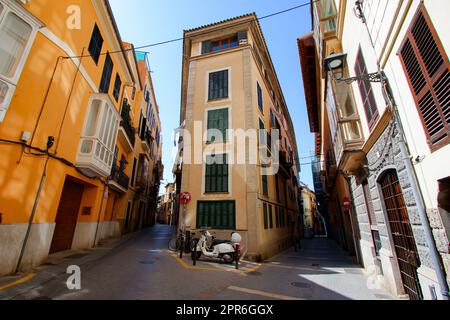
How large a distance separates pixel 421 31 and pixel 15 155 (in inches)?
392

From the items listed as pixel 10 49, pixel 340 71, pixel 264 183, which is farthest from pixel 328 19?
pixel 10 49

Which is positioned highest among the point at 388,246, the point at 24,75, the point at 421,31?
the point at 24,75

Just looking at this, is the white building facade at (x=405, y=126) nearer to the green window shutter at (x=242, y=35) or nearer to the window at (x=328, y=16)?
the window at (x=328, y=16)

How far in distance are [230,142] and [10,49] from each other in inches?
383

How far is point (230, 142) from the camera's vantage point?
41.7ft

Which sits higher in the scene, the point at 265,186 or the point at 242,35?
the point at 242,35

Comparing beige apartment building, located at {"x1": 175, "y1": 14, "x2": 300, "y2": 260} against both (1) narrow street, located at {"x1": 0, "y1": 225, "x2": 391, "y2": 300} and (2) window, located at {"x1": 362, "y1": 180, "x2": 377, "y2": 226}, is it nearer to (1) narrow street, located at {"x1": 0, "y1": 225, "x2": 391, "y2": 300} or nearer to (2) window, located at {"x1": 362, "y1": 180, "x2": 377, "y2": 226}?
(1) narrow street, located at {"x1": 0, "y1": 225, "x2": 391, "y2": 300}

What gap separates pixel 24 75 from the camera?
239 inches

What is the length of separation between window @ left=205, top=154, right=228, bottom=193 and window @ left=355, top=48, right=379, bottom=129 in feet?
25.4

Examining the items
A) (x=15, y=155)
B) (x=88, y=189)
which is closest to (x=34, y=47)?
(x=15, y=155)

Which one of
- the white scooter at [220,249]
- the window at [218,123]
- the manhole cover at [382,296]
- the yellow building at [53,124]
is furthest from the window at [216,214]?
the manhole cover at [382,296]

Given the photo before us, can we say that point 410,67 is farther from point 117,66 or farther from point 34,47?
point 117,66

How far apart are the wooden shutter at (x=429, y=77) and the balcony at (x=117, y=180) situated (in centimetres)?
1411

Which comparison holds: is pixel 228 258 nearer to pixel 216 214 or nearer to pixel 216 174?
pixel 216 214
